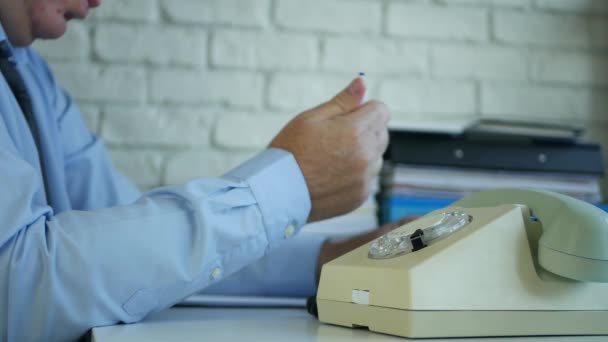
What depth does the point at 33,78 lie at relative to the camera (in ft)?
3.78

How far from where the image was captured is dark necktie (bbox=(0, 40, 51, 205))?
102 cm

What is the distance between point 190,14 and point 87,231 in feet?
2.86

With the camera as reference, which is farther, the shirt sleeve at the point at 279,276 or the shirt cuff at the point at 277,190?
the shirt sleeve at the point at 279,276

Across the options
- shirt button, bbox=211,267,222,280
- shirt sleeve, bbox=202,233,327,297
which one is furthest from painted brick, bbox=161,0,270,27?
shirt button, bbox=211,267,222,280

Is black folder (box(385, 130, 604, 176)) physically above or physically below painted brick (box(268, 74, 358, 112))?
below

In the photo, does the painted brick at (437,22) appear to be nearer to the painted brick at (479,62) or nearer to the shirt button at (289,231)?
the painted brick at (479,62)

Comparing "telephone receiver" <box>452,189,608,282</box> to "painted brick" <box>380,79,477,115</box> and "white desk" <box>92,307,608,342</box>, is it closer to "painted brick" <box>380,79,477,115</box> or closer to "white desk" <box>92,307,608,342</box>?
"white desk" <box>92,307,608,342</box>

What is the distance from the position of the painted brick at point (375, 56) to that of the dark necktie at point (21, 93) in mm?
638

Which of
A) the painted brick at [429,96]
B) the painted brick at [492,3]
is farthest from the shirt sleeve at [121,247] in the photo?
the painted brick at [492,3]

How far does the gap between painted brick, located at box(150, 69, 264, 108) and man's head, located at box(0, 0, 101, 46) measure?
0.42 m

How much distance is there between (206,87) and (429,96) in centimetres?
46

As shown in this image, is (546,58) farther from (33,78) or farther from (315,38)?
(33,78)

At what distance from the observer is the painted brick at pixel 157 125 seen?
1.44 metres

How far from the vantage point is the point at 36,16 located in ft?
3.30
